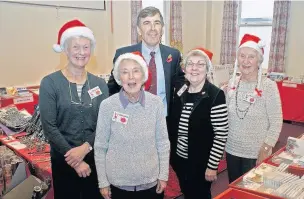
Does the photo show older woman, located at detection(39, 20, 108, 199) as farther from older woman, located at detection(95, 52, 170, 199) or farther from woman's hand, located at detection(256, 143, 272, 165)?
woman's hand, located at detection(256, 143, 272, 165)

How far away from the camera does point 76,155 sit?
1661mm

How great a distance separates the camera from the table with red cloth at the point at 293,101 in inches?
210

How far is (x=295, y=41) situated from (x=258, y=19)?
110 cm

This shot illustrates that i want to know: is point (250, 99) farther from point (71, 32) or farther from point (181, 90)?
point (71, 32)

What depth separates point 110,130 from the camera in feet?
5.16

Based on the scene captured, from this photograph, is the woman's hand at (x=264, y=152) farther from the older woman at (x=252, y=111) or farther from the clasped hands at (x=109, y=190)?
the clasped hands at (x=109, y=190)

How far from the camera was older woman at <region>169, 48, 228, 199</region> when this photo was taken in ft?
5.68

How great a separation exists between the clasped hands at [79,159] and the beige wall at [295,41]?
5.87m

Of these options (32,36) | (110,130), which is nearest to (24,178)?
(110,130)

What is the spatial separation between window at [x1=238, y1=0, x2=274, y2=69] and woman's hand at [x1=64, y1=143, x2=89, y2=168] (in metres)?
5.89

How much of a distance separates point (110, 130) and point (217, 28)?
6.72 m

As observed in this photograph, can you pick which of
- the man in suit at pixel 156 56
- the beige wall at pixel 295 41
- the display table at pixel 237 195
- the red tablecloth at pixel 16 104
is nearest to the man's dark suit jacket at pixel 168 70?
the man in suit at pixel 156 56

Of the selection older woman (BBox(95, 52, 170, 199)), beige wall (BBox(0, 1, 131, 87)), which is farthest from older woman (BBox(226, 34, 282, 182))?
beige wall (BBox(0, 1, 131, 87))

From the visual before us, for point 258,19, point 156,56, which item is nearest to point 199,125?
point 156,56
